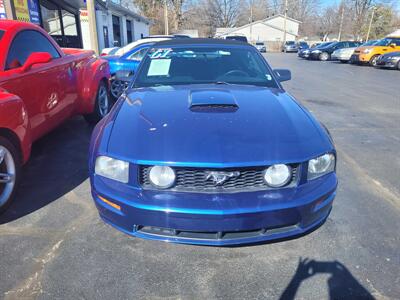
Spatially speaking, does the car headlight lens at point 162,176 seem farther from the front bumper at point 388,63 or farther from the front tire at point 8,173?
the front bumper at point 388,63

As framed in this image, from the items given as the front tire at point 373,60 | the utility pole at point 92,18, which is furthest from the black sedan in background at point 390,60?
the utility pole at point 92,18

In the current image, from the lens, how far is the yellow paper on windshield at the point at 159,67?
3.54 meters

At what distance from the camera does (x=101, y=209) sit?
231 centimetres

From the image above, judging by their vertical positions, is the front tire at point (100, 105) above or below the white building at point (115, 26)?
below

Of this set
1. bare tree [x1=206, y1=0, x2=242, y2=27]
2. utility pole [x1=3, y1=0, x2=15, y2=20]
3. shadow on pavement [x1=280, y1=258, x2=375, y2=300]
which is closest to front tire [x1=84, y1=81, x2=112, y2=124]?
utility pole [x1=3, y1=0, x2=15, y2=20]

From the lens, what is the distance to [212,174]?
2086mm

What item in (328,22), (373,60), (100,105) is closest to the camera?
(100,105)

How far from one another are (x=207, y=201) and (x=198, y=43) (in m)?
2.44

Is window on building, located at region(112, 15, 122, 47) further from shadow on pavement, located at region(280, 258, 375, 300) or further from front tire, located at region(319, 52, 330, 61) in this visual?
shadow on pavement, located at region(280, 258, 375, 300)

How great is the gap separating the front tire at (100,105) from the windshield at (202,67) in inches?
85.7

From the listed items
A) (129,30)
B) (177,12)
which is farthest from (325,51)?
(177,12)

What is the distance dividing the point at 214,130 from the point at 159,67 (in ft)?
5.16

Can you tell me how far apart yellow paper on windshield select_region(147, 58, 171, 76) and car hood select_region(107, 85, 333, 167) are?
0.55 meters

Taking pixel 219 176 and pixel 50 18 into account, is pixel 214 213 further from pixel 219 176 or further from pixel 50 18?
pixel 50 18
